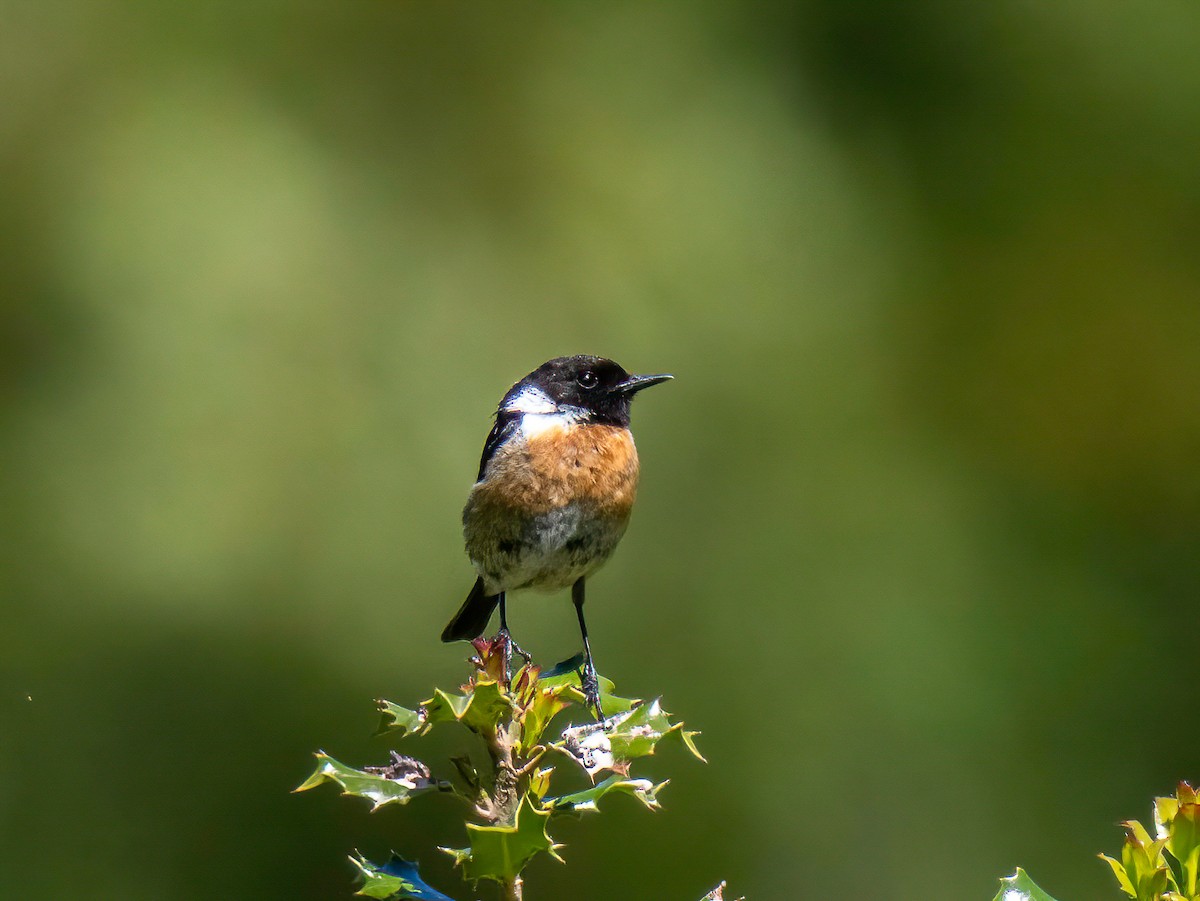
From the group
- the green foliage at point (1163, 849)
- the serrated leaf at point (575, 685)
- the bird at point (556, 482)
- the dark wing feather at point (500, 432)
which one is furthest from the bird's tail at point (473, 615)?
the green foliage at point (1163, 849)

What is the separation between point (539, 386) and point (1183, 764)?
350 centimetres

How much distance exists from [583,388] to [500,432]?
27cm

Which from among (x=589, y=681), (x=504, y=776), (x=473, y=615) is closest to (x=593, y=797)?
(x=504, y=776)

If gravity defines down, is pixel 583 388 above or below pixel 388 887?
above

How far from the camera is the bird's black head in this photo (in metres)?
3.62

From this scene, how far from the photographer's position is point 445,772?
4.93m

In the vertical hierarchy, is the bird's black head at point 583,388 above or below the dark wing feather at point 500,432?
above

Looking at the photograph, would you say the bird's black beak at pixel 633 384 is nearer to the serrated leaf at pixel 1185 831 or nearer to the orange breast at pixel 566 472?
the orange breast at pixel 566 472

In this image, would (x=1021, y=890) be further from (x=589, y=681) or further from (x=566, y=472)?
(x=566, y=472)

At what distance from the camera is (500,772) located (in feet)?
5.90

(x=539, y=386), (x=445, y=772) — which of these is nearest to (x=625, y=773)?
(x=539, y=386)

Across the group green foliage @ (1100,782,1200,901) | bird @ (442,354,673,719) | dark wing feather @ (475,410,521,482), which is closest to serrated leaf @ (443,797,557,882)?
green foliage @ (1100,782,1200,901)

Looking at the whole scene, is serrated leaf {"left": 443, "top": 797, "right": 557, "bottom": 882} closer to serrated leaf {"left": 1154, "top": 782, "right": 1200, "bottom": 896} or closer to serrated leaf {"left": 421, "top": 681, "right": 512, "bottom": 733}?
serrated leaf {"left": 421, "top": 681, "right": 512, "bottom": 733}

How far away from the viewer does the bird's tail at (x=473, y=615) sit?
3857mm
